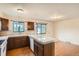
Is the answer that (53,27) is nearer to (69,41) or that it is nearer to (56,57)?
(69,41)

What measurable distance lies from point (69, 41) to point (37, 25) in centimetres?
51

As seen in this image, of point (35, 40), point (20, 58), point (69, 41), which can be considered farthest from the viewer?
point (35, 40)

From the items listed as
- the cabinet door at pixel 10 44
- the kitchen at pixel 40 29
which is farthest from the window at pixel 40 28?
the cabinet door at pixel 10 44

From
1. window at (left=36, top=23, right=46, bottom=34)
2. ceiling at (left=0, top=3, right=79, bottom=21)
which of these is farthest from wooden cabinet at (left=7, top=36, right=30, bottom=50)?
ceiling at (left=0, top=3, right=79, bottom=21)

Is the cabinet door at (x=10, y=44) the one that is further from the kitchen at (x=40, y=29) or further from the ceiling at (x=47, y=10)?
the ceiling at (x=47, y=10)

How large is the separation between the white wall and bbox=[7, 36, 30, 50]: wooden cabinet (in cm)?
49

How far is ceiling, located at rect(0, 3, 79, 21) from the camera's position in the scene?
2.80 feet

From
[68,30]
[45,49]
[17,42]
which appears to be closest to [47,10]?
[68,30]

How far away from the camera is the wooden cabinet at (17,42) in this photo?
1.06m

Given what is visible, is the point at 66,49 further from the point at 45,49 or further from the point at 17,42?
the point at 17,42

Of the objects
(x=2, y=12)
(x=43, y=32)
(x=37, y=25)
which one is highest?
(x=2, y=12)

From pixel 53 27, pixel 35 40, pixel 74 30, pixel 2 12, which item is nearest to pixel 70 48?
pixel 74 30

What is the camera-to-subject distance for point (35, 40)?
43.7 inches

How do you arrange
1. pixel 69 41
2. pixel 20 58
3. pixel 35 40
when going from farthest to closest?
pixel 35 40 → pixel 69 41 → pixel 20 58
